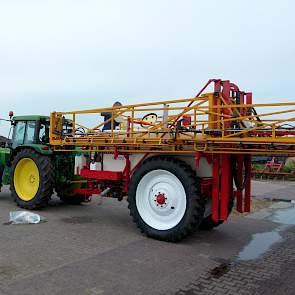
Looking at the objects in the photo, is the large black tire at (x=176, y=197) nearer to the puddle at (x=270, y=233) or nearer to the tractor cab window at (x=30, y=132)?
the puddle at (x=270, y=233)

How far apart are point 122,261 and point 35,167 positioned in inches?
172

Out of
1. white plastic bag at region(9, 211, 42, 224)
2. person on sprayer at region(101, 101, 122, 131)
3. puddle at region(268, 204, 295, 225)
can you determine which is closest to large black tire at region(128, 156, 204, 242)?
person on sprayer at region(101, 101, 122, 131)

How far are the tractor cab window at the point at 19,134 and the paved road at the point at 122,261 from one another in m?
2.34

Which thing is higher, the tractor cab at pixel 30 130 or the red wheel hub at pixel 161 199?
the tractor cab at pixel 30 130

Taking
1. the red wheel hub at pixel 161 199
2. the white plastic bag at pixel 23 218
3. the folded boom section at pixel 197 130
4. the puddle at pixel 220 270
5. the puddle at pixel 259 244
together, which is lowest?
the puddle at pixel 220 270

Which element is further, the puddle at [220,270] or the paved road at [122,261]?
the puddle at [220,270]

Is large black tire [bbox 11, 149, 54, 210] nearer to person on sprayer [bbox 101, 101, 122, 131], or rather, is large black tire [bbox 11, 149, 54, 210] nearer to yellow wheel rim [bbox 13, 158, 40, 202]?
Answer: yellow wheel rim [bbox 13, 158, 40, 202]

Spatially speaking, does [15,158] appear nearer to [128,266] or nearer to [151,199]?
Answer: [151,199]

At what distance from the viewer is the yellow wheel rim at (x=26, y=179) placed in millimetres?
8758

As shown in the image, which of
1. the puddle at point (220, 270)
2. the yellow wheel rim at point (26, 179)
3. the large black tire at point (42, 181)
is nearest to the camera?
the puddle at point (220, 270)

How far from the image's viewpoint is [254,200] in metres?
12.4

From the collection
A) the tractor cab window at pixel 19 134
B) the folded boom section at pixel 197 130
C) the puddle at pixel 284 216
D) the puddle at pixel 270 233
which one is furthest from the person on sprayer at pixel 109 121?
the puddle at pixel 284 216

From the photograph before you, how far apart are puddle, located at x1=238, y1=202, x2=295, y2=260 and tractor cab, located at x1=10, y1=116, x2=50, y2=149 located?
5419 millimetres

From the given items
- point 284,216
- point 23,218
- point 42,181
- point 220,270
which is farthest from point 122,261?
point 284,216
